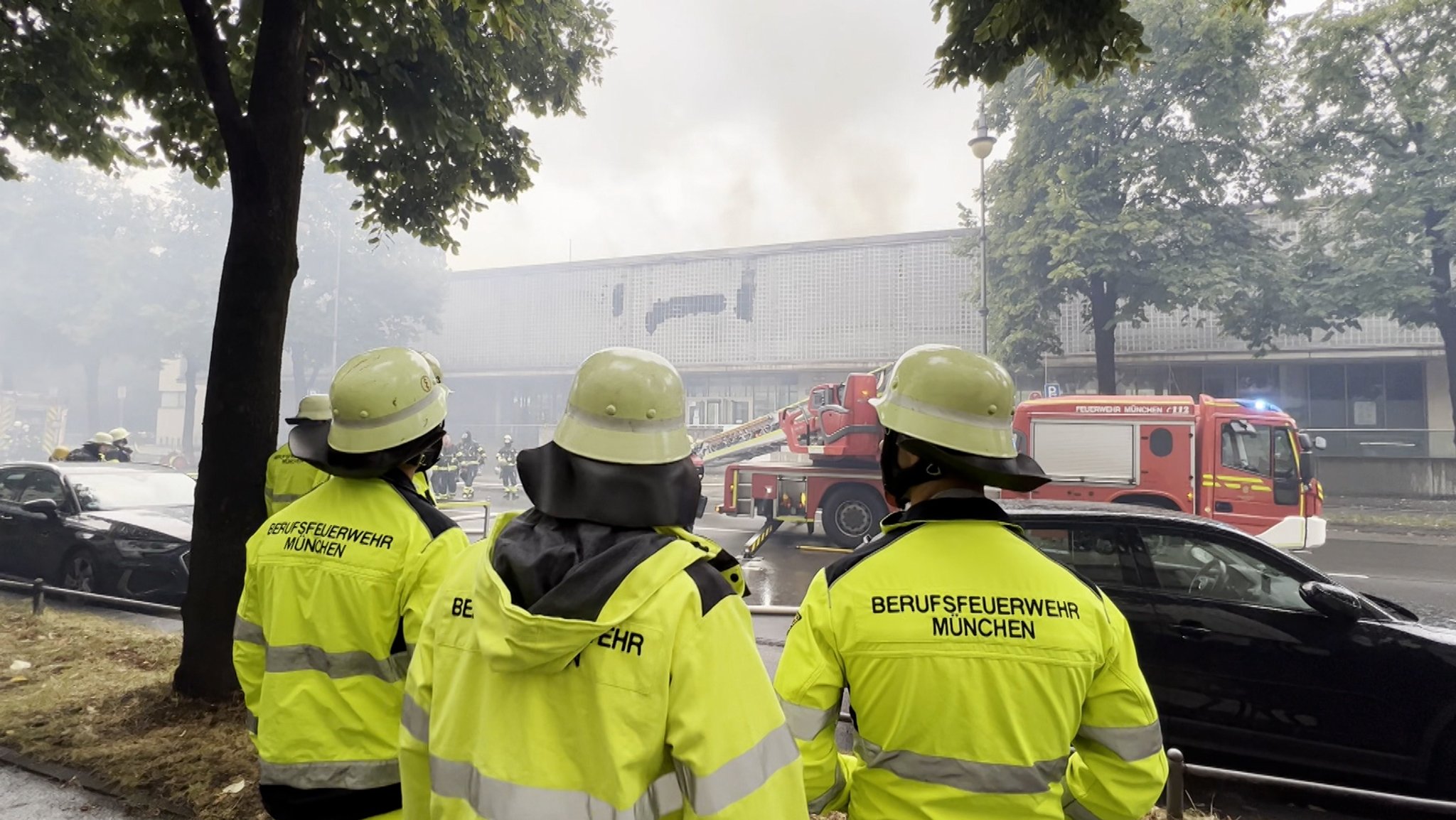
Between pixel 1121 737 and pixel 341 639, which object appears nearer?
pixel 1121 737

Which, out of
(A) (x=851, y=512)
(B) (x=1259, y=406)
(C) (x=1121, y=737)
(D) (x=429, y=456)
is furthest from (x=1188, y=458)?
(D) (x=429, y=456)

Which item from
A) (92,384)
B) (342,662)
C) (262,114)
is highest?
(92,384)

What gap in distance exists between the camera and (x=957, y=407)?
5.77 feet

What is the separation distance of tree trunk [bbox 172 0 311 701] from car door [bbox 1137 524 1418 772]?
5104mm

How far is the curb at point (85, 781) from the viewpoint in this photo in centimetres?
331

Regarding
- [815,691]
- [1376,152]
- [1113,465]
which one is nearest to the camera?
[815,691]

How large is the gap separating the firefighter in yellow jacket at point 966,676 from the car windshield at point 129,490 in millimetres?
7904

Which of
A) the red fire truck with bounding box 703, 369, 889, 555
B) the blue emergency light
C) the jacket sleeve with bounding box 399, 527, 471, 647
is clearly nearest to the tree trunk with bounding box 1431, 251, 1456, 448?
the blue emergency light

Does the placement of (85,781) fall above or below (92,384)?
below

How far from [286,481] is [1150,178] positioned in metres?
19.2

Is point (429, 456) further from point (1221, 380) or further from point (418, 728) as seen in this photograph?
point (1221, 380)

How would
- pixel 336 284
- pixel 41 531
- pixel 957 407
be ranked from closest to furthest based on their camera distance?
pixel 957 407 < pixel 41 531 < pixel 336 284

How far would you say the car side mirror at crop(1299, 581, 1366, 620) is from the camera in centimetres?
388

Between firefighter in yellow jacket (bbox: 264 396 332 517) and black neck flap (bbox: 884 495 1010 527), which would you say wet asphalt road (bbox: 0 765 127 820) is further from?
black neck flap (bbox: 884 495 1010 527)
